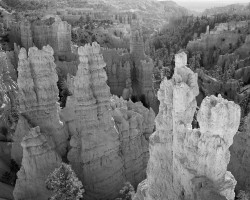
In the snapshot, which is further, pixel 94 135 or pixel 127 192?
pixel 94 135

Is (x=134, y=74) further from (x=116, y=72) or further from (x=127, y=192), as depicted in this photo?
(x=127, y=192)

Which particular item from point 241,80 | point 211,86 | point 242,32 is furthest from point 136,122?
point 242,32

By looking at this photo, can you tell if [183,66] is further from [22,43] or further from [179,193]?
[22,43]

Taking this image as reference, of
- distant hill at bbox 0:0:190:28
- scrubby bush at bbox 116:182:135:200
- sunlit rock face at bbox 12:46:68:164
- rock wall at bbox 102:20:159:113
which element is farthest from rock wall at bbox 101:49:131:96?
distant hill at bbox 0:0:190:28

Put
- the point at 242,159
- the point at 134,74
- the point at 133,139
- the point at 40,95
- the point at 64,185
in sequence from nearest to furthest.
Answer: the point at 64,185
the point at 40,95
the point at 242,159
the point at 133,139
the point at 134,74

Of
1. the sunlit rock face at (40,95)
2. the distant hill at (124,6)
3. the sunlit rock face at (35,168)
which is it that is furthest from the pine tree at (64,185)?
the distant hill at (124,6)

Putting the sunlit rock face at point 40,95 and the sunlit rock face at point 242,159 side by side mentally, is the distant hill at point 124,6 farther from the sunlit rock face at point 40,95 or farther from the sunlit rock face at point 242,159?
the sunlit rock face at point 242,159

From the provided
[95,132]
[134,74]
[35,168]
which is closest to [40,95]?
[95,132]
